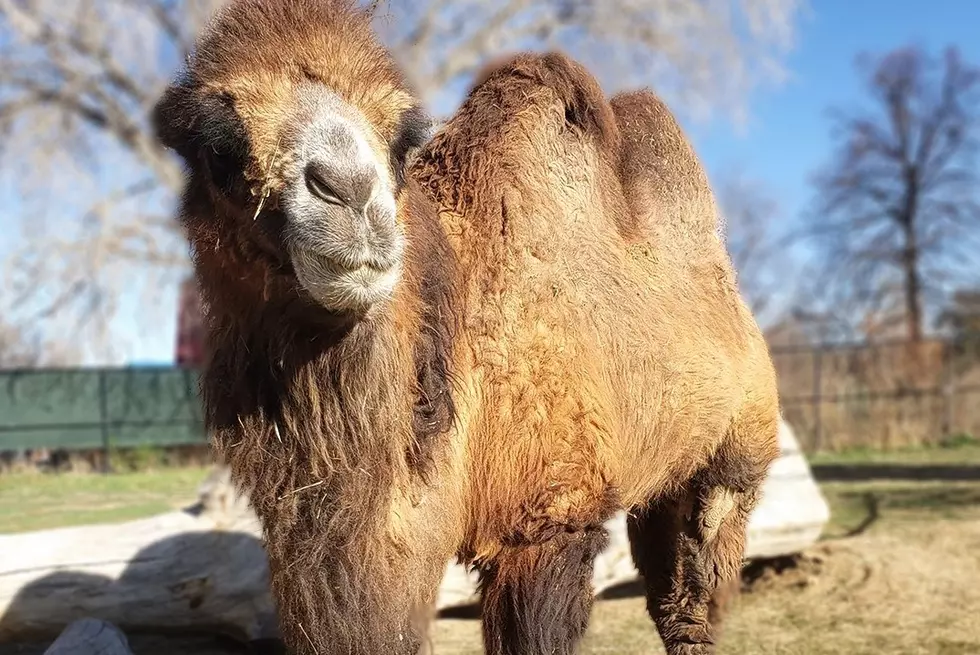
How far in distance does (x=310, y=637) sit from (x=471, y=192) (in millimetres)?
1603

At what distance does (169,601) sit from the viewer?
5691 mm

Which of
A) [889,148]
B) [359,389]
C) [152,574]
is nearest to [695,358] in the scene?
[359,389]

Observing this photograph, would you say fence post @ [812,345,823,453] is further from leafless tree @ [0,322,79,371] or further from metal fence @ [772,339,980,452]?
leafless tree @ [0,322,79,371]

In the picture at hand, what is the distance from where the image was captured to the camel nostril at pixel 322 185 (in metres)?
2.48

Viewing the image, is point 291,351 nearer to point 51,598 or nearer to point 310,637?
point 310,637

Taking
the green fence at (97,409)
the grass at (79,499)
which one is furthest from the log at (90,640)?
the green fence at (97,409)

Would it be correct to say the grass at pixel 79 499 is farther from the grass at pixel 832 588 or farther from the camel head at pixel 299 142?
the camel head at pixel 299 142

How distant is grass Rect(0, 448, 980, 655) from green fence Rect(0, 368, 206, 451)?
555 centimetres

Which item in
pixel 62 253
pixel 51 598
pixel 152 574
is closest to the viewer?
pixel 51 598

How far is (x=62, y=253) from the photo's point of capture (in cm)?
1923

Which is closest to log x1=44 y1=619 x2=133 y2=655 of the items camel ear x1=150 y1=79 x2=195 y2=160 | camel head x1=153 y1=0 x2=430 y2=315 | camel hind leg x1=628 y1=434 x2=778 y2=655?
camel hind leg x1=628 y1=434 x2=778 y2=655

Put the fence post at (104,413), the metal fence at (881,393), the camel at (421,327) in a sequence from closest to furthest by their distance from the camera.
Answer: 1. the camel at (421,327)
2. the fence post at (104,413)
3. the metal fence at (881,393)

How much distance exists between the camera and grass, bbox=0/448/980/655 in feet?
20.0

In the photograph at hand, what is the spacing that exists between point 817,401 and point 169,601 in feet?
59.8
